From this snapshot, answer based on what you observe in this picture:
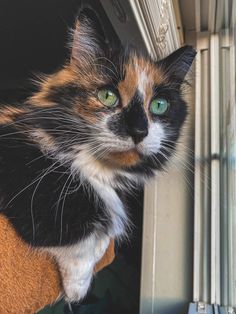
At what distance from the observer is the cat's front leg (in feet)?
2.19

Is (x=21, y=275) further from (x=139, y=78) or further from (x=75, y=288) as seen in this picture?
(x=139, y=78)

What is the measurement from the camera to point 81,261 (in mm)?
684

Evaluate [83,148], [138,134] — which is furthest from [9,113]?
[138,134]

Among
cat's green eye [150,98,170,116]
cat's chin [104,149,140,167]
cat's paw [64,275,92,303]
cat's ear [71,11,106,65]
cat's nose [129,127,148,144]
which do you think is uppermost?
cat's ear [71,11,106,65]

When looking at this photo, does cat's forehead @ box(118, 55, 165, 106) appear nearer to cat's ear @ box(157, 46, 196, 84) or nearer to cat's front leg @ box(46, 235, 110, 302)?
cat's ear @ box(157, 46, 196, 84)

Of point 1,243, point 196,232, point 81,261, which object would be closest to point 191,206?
point 196,232

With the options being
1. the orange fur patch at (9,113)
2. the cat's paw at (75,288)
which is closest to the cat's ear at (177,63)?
the orange fur patch at (9,113)

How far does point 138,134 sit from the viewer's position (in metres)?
0.66

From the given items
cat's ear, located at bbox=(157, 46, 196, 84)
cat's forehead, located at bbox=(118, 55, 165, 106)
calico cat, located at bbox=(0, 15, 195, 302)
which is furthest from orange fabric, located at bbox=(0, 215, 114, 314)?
cat's ear, located at bbox=(157, 46, 196, 84)

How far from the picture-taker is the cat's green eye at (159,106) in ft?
2.53

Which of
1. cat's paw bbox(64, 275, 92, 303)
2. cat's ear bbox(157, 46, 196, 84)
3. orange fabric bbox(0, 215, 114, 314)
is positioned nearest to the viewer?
orange fabric bbox(0, 215, 114, 314)

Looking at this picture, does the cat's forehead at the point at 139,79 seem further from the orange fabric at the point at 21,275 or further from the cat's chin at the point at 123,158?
the orange fabric at the point at 21,275

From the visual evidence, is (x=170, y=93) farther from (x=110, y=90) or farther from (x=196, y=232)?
(x=196, y=232)

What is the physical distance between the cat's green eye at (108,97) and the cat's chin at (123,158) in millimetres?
94
